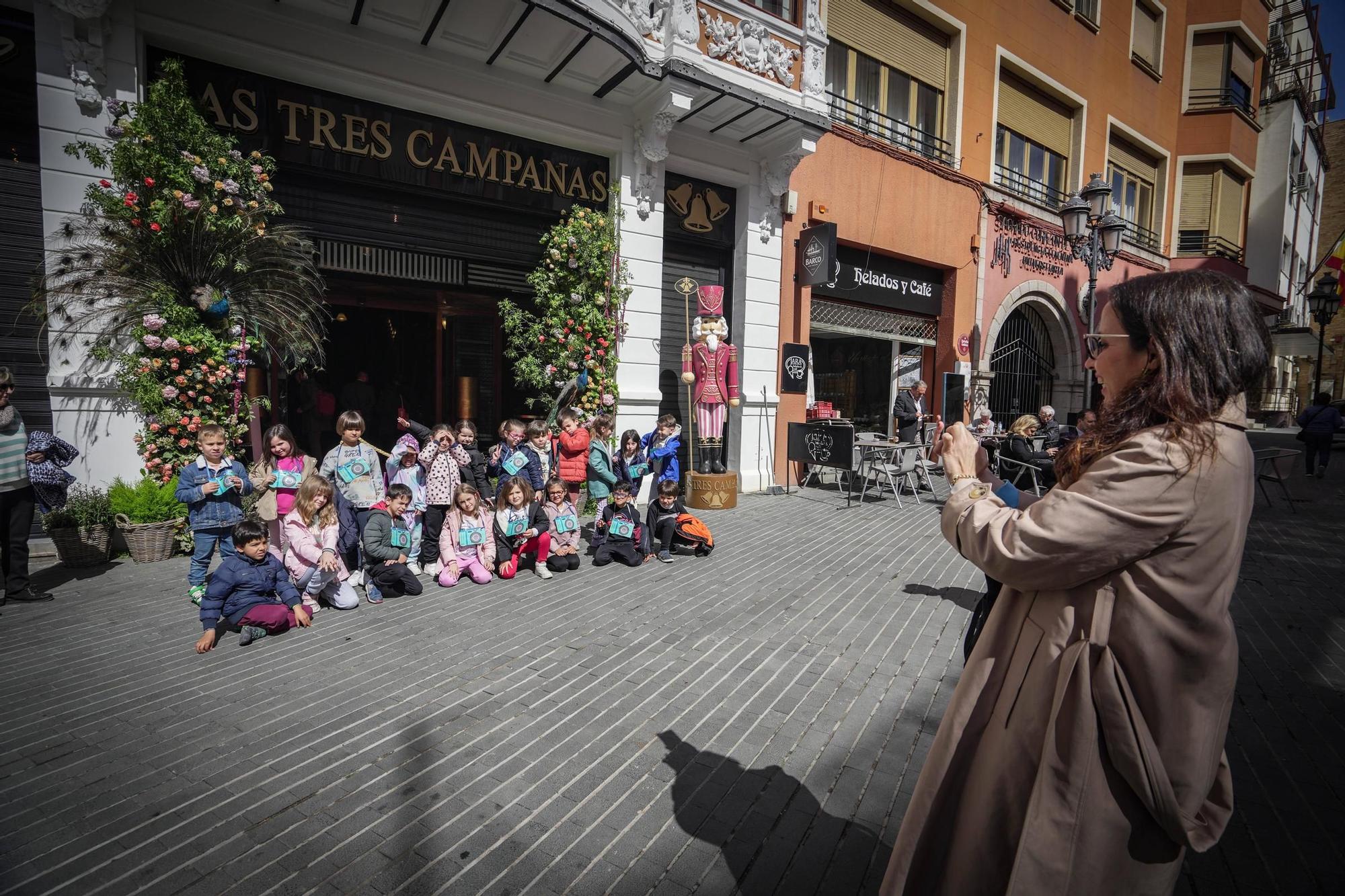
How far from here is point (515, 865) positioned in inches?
93.6

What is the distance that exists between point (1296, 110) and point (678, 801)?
32.8 meters

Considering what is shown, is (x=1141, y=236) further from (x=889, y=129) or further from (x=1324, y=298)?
(x=889, y=129)

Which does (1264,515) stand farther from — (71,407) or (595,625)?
(71,407)

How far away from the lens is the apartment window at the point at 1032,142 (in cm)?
1497

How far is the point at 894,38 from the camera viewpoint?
12.6 meters

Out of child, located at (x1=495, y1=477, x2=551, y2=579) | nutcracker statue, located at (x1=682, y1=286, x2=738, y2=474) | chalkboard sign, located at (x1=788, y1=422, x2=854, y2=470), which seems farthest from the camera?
chalkboard sign, located at (x1=788, y1=422, x2=854, y2=470)

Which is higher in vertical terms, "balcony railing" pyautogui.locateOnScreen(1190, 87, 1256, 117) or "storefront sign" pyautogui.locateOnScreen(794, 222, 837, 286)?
"balcony railing" pyautogui.locateOnScreen(1190, 87, 1256, 117)

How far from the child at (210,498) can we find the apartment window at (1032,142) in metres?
15.9

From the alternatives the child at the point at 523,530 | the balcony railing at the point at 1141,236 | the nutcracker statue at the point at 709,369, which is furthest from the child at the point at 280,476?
the balcony railing at the point at 1141,236

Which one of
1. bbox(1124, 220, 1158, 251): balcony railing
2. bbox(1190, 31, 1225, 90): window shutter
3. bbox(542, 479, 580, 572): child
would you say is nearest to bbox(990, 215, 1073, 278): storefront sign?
bbox(1124, 220, 1158, 251): balcony railing

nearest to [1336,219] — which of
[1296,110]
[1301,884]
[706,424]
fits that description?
[1296,110]

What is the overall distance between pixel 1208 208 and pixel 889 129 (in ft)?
50.1

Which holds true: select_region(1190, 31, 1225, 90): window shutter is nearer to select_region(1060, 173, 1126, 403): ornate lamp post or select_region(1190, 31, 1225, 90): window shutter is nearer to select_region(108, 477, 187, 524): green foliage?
select_region(1060, 173, 1126, 403): ornate lamp post

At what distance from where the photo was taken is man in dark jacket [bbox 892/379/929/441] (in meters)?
12.7
